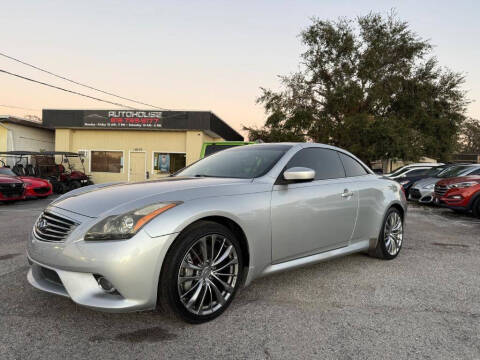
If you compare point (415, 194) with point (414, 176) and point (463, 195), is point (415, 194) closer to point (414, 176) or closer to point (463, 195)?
point (414, 176)

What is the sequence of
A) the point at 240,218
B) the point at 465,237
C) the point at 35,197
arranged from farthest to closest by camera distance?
the point at 35,197, the point at 465,237, the point at 240,218

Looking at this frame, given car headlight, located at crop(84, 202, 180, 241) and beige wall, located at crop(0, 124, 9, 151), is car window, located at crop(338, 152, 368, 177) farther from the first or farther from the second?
beige wall, located at crop(0, 124, 9, 151)

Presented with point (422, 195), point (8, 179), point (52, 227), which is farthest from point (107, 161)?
point (52, 227)

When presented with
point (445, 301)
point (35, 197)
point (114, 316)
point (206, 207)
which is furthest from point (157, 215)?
point (35, 197)

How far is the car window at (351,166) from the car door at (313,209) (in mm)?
109

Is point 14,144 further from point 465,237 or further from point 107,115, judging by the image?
point 465,237

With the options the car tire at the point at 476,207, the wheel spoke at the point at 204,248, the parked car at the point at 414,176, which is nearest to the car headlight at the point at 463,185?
the car tire at the point at 476,207

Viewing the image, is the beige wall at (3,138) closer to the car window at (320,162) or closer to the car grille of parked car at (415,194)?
the car grille of parked car at (415,194)

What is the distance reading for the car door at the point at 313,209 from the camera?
3248 millimetres

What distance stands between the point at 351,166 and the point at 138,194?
2715 millimetres

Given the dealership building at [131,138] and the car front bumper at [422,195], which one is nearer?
the car front bumper at [422,195]

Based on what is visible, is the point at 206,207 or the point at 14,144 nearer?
the point at 206,207

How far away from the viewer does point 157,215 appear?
2.53m

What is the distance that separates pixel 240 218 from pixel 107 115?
21.8 meters
